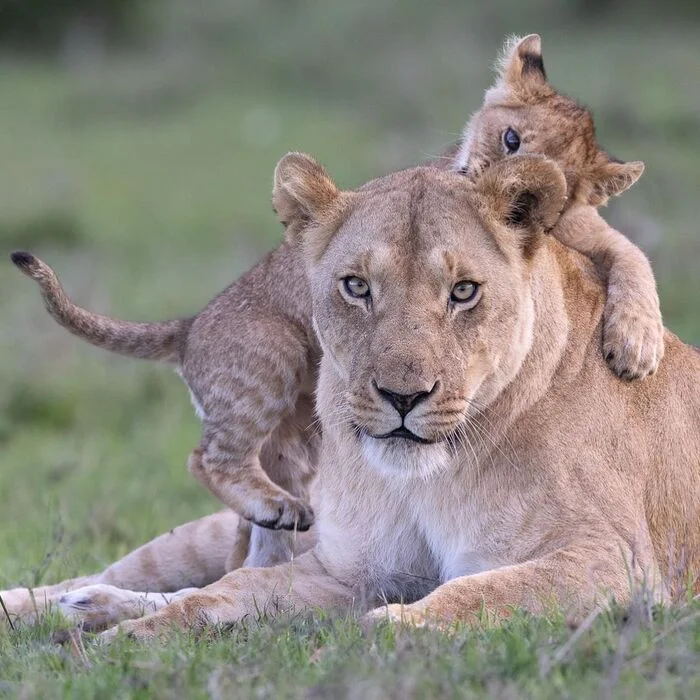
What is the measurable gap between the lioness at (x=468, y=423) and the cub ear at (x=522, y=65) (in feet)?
5.05

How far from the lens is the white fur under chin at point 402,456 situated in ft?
12.9

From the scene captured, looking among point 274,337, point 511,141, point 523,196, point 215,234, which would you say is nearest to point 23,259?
point 274,337

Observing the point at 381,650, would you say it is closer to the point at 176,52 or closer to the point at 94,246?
the point at 94,246

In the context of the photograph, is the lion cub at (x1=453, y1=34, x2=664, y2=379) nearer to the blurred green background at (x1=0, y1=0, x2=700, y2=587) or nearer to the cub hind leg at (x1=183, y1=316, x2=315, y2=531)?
the cub hind leg at (x1=183, y1=316, x2=315, y2=531)

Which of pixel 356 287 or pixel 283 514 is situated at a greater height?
pixel 356 287

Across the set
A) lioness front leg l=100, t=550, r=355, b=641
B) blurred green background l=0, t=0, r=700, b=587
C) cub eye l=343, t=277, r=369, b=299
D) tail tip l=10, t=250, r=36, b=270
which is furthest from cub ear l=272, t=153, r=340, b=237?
blurred green background l=0, t=0, r=700, b=587

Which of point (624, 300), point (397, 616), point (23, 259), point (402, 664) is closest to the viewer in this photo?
point (402, 664)

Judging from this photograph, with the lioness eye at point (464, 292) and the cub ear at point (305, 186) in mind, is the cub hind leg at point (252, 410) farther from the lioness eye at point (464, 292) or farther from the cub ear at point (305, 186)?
the lioness eye at point (464, 292)

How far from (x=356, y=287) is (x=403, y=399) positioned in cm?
42

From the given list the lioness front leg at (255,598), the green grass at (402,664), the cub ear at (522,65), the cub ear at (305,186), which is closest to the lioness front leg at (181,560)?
the lioness front leg at (255,598)

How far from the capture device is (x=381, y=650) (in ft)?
11.1

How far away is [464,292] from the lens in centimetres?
400

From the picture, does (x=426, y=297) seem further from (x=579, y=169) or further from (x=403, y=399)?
(x=579, y=169)

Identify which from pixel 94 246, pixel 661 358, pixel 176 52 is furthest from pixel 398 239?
pixel 176 52
